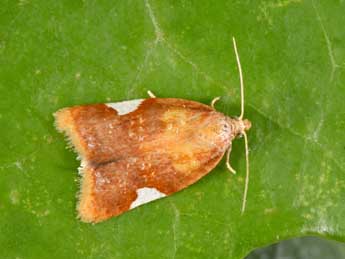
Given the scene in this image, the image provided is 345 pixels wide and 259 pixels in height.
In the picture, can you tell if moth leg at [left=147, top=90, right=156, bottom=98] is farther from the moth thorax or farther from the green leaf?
the moth thorax

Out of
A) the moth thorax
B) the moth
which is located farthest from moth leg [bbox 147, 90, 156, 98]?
the moth thorax

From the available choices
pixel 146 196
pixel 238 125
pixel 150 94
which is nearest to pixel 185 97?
pixel 150 94

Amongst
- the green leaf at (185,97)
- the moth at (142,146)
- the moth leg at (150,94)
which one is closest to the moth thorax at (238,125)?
the moth at (142,146)

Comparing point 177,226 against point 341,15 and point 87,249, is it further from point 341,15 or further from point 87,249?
point 341,15

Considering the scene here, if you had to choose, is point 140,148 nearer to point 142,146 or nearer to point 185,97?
point 142,146

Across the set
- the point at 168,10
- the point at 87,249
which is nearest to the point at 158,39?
the point at 168,10

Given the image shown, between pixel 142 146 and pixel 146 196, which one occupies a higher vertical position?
pixel 142 146
